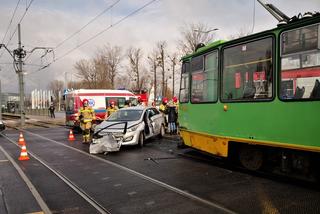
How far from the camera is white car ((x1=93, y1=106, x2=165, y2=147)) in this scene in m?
12.6

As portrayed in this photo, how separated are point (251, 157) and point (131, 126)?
234 inches

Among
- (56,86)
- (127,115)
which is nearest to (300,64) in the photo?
(127,115)

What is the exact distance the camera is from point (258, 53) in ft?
23.9

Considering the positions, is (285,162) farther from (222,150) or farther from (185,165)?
(185,165)

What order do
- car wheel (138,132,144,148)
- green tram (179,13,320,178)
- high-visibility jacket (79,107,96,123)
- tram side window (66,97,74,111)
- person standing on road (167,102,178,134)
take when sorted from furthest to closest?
tram side window (66,97,74,111), person standing on road (167,102,178,134), high-visibility jacket (79,107,96,123), car wheel (138,132,144,148), green tram (179,13,320,178)

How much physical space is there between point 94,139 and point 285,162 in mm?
7226

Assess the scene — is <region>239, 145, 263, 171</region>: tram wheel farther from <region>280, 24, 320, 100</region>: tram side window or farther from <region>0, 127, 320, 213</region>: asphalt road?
<region>280, 24, 320, 100</region>: tram side window

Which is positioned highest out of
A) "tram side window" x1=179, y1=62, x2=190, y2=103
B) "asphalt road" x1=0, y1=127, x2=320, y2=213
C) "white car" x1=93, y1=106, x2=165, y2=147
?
"tram side window" x1=179, y1=62, x2=190, y2=103

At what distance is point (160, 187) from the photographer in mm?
7055

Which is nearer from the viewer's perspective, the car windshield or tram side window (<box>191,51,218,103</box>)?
tram side window (<box>191,51,218,103</box>)

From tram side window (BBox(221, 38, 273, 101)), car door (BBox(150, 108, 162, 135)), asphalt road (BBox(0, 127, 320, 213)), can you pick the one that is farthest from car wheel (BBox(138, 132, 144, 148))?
tram side window (BBox(221, 38, 273, 101))

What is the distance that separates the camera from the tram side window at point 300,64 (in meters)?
6.04

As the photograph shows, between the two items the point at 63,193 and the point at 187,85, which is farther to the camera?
the point at 187,85

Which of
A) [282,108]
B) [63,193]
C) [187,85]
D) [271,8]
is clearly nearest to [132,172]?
[63,193]
